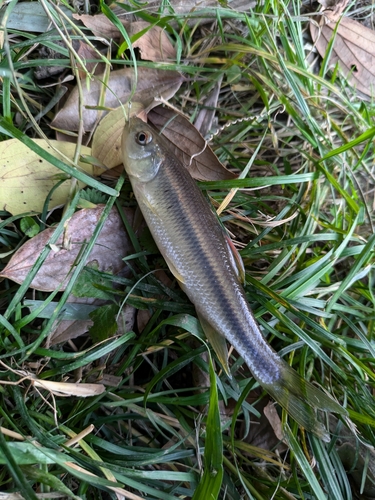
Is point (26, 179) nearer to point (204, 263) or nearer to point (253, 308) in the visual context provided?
point (204, 263)

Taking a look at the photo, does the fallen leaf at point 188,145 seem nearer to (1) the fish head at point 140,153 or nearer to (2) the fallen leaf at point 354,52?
(1) the fish head at point 140,153

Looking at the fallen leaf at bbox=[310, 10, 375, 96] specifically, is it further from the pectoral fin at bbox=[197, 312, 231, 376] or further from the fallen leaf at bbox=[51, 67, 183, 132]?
the pectoral fin at bbox=[197, 312, 231, 376]

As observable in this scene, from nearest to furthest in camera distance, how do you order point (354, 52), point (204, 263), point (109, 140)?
point (204, 263) → point (109, 140) → point (354, 52)

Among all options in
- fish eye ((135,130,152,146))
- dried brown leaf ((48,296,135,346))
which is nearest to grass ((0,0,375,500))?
dried brown leaf ((48,296,135,346))

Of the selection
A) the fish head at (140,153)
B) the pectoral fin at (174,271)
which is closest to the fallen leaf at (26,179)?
the fish head at (140,153)

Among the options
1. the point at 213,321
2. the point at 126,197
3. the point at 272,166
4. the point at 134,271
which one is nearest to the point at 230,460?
the point at 213,321

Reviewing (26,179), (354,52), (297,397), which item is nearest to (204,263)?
(297,397)

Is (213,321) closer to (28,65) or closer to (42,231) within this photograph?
(42,231)

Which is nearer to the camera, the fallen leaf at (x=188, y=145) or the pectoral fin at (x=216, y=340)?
the pectoral fin at (x=216, y=340)
